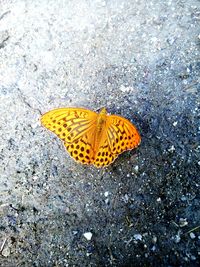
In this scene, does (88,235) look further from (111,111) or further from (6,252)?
(111,111)

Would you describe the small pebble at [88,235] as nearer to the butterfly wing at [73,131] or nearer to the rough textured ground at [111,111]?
the rough textured ground at [111,111]

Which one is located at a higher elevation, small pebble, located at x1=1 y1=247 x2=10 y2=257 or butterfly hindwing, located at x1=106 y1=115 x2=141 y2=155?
butterfly hindwing, located at x1=106 y1=115 x2=141 y2=155

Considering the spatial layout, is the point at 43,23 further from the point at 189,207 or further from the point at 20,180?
the point at 189,207

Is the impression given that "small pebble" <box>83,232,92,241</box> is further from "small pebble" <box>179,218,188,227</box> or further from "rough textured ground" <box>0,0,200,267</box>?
"small pebble" <box>179,218,188,227</box>

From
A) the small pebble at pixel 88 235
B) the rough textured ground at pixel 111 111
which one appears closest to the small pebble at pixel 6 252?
the rough textured ground at pixel 111 111

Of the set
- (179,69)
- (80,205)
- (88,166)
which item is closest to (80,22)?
(179,69)

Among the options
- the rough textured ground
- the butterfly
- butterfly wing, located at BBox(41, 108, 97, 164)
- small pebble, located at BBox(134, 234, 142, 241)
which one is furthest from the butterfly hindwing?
small pebble, located at BBox(134, 234, 142, 241)
